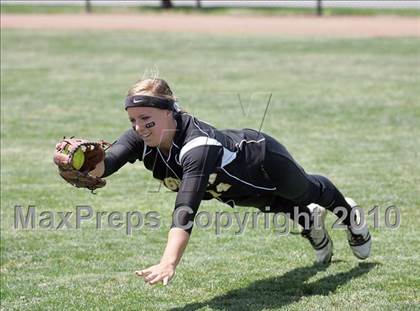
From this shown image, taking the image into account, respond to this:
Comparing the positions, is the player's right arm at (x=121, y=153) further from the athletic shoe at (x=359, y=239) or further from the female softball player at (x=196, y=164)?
the athletic shoe at (x=359, y=239)

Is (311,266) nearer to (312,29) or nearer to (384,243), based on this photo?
(384,243)

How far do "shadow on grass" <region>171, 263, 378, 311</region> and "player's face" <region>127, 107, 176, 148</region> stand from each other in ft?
3.52

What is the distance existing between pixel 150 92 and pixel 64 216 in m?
3.12

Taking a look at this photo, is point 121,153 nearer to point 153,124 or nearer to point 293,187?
point 153,124

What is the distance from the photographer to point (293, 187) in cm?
513

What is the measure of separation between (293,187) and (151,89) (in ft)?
3.77

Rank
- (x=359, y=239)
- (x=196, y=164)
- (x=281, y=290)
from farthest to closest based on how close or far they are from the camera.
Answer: (x=359, y=239) < (x=281, y=290) < (x=196, y=164)

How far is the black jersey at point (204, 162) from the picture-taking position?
4.48 m

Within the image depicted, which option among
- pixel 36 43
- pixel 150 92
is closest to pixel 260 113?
pixel 150 92

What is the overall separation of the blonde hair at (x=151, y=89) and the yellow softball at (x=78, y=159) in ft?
1.56

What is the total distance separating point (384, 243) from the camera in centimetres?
638

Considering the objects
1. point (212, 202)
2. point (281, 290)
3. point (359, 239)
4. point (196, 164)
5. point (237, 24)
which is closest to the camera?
point (196, 164)

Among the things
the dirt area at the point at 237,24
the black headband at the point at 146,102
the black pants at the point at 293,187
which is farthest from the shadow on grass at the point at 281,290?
the dirt area at the point at 237,24

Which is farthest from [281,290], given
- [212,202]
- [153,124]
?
[212,202]
